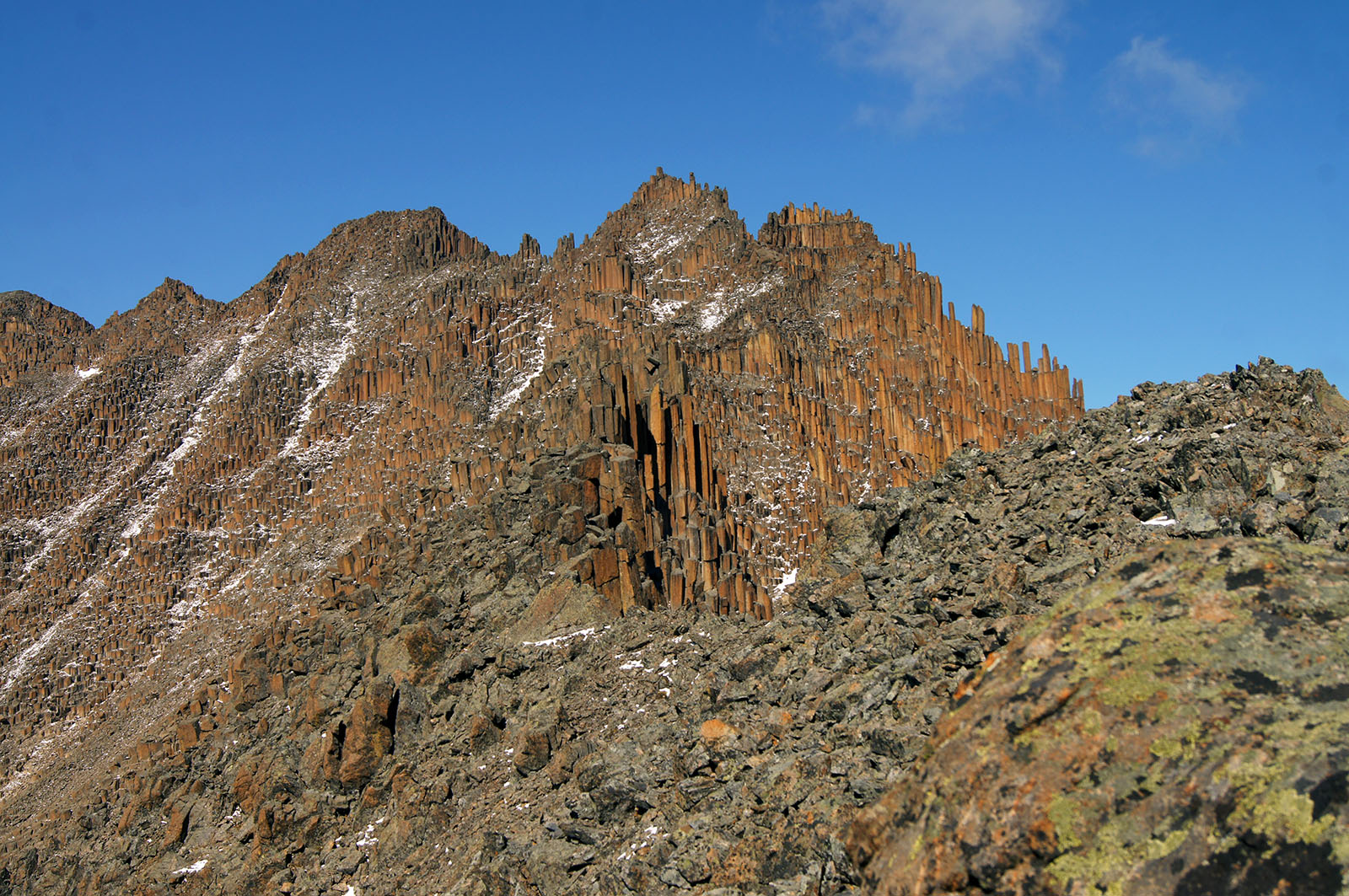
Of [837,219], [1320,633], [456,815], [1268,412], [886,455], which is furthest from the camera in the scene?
[837,219]

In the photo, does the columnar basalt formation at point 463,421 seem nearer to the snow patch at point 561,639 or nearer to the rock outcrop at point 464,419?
the rock outcrop at point 464,419

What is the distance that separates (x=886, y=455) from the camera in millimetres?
51812

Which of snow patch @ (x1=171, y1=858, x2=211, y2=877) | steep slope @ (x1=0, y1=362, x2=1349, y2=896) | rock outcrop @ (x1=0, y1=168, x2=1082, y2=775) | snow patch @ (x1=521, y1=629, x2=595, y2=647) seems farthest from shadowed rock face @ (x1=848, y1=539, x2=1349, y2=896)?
snow patch @ (x1=171, y1=858, x2=211, y2=877)

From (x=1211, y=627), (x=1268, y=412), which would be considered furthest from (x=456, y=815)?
(x=1211, y=627)

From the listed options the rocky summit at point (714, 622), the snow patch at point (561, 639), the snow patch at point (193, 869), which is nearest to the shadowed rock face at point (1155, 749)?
the rocky summit at point (714, 622)

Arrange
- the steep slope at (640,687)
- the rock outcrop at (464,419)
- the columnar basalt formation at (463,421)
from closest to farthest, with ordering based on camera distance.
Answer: the steep slope at (640,687), the columnar basalt formation at (463,421), the rock outcrop at (464,419)

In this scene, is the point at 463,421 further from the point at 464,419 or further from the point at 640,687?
the point at 640,687

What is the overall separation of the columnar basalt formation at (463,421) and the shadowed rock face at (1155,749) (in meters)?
30.8

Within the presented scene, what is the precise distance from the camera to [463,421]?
85750 mm

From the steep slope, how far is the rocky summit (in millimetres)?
139

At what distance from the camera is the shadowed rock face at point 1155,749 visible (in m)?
7.48

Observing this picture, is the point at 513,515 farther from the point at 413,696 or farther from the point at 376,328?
the point at 376,328

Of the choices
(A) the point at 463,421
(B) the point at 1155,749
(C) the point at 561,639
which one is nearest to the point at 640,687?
(C) the point at 561,639

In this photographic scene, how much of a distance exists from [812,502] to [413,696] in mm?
22609
